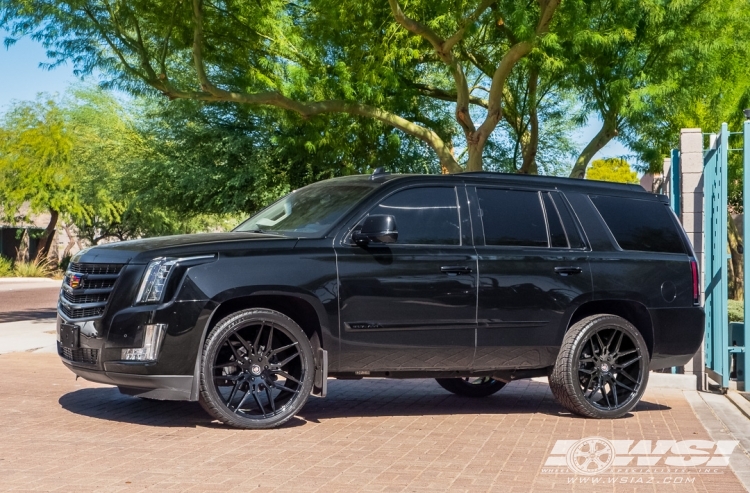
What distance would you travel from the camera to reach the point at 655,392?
37.5 feet

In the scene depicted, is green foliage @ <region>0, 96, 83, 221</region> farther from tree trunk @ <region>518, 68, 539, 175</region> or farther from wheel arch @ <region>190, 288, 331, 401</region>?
wheel arch @ <region>190, 288, 331, 401</region>

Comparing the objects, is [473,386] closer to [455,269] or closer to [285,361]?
[455,269]

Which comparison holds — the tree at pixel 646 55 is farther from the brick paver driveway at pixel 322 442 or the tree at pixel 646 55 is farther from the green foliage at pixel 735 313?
the brick paver driveway at pixel 322 442

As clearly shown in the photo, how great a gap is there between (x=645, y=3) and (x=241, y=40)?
24.1 ft

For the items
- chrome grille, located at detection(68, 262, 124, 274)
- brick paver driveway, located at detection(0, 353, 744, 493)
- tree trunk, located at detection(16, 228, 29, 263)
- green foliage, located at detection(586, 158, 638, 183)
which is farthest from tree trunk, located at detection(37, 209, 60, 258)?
chrome grille, located at detection(68, 262, 124, 274)

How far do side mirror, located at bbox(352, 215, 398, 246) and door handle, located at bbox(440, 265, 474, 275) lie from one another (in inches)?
23.4

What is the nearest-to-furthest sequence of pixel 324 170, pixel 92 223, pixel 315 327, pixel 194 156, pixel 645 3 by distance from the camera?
pixel 315 327, pixel 645 3, pixel 324 170, pixel 194 156, pixel 92 223

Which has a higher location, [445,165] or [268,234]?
[445,165]

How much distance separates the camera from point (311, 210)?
29.8ft

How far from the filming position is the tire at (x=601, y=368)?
9.24 meters

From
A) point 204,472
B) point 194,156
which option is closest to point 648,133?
point 194,156

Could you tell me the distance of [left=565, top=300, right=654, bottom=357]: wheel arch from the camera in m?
9.61

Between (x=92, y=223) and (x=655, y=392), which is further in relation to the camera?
(x=92, y=223)

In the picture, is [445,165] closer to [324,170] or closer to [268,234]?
[324,170]
